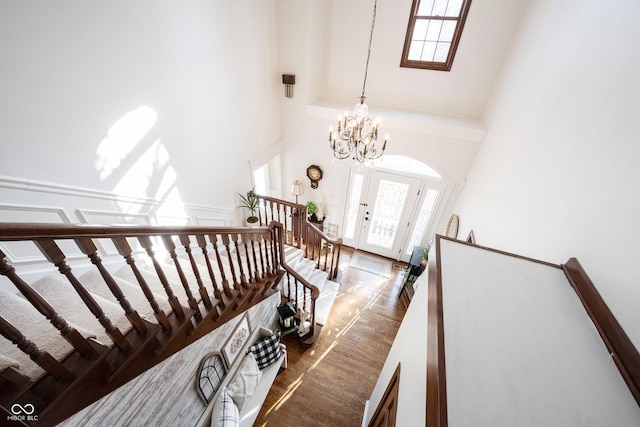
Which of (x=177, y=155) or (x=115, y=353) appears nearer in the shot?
(x=115, y=353)

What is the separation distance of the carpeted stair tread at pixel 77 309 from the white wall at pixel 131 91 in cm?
70

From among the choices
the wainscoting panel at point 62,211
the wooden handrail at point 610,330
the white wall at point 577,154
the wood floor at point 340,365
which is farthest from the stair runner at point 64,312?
the white wall at point 577,154

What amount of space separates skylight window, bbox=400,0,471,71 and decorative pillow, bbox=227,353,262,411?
474 centimetres

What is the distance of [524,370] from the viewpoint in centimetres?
78

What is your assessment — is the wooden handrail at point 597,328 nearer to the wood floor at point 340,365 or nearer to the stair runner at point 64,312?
the stair runner at point 64,312

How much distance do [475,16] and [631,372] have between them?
428 centimetres

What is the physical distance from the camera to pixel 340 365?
124 inches

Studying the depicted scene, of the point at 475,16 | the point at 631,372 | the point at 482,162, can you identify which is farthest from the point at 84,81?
the point at 475,16

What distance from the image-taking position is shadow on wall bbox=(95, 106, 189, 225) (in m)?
1.89

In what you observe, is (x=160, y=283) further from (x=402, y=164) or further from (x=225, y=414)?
(x=402, y=164)

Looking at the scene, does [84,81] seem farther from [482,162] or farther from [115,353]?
[482,162]

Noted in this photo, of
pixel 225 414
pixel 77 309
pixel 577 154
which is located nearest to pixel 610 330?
pixel 577 154

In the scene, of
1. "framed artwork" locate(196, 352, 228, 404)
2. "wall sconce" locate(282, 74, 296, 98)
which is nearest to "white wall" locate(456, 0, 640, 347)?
"framed artwork" locate(196, 352, 228, 404)

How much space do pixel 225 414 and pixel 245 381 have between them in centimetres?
36
